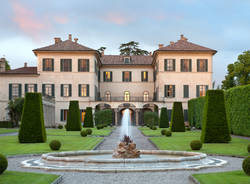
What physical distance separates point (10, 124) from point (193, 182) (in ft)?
115

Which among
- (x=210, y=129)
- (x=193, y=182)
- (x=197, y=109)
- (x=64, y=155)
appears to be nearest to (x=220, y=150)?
(x=210, y=129)

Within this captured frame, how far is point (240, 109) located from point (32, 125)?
45.4ft

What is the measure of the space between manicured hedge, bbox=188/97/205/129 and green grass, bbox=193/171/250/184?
25.9 metres

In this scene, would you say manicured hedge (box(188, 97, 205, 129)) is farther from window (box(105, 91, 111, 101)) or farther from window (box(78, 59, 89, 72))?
window (box(105, 91, 111, 101))

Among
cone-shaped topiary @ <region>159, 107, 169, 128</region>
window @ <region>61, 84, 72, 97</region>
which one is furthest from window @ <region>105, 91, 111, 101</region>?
cone-shaped topiary @ <region>159, 107, 169, 128</region>

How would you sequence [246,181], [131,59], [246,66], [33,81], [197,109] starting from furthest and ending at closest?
[131,59] → [246,66] → [33,81] → [197,109] → [246,181]

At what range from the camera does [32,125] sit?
805 inches

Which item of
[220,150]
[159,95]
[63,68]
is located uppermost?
[63,68]

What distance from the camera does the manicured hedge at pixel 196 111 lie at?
35938 mm

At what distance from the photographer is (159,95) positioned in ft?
155

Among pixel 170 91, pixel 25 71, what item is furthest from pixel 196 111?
pixel 25 71

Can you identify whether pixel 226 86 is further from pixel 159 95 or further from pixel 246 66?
pixel 159 95

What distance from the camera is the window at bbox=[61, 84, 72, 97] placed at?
152ft

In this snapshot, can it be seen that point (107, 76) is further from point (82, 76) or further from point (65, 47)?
point (65, 47)
